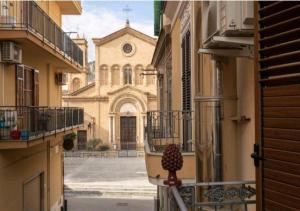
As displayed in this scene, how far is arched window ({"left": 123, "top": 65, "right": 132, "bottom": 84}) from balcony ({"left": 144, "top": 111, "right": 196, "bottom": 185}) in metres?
37.5

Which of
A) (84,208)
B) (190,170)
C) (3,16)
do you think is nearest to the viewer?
(190,170)

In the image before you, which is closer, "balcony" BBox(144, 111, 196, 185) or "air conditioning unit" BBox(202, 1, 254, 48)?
"air conditioning unit" BBox(202, 1, 254, 48)

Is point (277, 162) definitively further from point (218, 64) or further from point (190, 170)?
point (190, 170)

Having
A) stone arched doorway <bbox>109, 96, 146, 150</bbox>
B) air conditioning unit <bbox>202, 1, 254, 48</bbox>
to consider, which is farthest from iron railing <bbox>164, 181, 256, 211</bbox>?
stone arched doorway <bbox>109, 96, 146, 150</bbox>

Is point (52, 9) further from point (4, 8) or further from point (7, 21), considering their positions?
point (7, 21)

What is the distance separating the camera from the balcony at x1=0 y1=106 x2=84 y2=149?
38.0 feet

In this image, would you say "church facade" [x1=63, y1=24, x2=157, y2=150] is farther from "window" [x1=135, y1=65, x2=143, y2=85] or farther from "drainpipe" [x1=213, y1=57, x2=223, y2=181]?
"drainpipe" [x1=213, y1=57, x2=223, y2=181]

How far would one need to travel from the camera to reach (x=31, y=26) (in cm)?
1244

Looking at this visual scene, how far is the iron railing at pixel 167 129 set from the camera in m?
9.93

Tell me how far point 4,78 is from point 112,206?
11.4 m

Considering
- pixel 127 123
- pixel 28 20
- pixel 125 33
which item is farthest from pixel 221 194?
pixel 125 33

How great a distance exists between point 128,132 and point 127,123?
88 centimetres

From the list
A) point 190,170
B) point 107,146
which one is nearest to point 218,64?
point 190,170

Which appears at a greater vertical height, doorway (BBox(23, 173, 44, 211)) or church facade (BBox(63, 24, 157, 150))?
church facade (BBox(63, 24, 157, 150))
